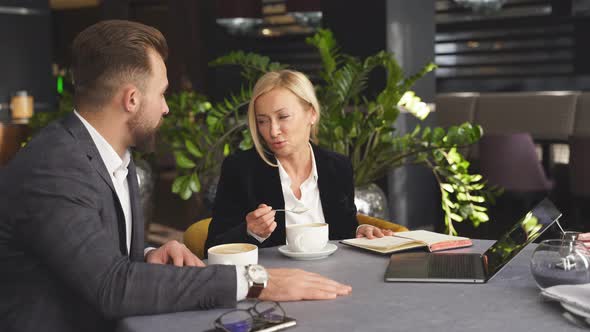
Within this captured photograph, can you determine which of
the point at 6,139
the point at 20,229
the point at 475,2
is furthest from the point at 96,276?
the point at 475,2

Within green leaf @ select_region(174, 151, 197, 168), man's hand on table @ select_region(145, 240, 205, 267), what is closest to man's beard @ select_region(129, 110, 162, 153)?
man's hand on table @ select_region(145, 240, 205, 267)

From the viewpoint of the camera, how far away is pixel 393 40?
200 inches

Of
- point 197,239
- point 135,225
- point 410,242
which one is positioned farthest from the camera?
point 197,239

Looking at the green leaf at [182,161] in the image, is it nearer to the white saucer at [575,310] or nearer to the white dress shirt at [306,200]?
the white dress shirt at [306,200]

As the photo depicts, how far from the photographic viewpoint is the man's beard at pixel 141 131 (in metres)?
1.64

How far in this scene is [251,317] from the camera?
50.9 inches

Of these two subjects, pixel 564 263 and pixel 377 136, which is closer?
pixel 564 263

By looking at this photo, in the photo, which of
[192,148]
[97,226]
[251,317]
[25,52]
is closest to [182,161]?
[192,148]

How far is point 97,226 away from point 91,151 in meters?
0.22

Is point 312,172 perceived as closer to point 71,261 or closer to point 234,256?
point 234,256

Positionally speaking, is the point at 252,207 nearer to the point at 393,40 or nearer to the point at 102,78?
the point at 102,78

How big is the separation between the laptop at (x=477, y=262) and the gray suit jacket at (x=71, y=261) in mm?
451

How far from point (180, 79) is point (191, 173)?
6090 mm

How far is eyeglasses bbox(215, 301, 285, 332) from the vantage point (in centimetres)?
124
